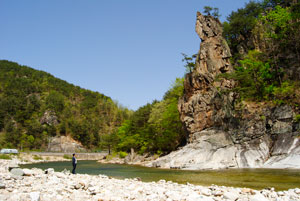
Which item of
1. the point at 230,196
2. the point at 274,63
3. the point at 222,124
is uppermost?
Answer: the point at 274,63

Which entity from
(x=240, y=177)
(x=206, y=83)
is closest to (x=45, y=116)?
(x=206, y=83)

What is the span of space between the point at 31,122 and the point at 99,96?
71405mm

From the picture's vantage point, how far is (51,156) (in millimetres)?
81562

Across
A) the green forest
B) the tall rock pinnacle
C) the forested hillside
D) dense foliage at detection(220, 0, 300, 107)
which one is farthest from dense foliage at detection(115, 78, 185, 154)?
the forested hillside

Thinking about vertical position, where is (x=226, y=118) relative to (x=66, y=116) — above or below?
below

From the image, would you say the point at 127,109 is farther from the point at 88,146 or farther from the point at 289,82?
the point at 289,82

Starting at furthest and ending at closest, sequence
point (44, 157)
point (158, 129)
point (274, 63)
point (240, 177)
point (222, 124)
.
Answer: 1. point (44, 157)
2. point (158, 129)
3. point (274, 63)
4. point (222, 124)
5. point (240, 177)

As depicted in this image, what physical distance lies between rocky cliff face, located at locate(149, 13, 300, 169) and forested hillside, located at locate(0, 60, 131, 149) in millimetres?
75049

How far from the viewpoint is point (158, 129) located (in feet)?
201

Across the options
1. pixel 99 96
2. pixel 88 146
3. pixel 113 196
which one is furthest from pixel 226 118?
pixel 99 96

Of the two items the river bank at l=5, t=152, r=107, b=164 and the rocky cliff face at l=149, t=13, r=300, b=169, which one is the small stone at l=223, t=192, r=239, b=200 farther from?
the river bank at l=5, t=152, r=107, b=164

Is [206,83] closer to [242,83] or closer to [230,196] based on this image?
[242,83]

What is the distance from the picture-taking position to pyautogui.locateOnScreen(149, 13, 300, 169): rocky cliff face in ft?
111

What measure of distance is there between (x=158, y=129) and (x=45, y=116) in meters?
93.5
